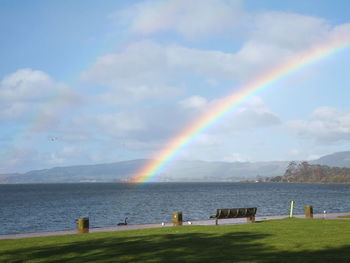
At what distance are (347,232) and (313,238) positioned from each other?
2.46 metres

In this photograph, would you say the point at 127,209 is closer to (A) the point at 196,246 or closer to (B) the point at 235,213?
(B) the point at 235,213

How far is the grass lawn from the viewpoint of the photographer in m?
12.5

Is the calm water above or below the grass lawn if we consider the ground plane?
below

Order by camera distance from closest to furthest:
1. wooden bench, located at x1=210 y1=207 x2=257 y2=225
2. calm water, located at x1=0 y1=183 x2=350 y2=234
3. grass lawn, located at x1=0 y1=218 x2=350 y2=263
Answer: grass lawn, located at x1=0 y1=218 x2=350 y2=263
wooden bench, located at x1=210 y1=207 x2=257 y2=225
calm water, located at x1=0 y1=183 x2=350 y2=234

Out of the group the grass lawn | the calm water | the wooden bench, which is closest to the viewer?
the grass lawn

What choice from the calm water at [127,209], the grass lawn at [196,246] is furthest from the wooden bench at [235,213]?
the calm water at [127,209]

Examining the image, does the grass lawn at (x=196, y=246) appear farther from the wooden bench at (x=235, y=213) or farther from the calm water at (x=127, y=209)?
the calm water at (x=127, y=209)

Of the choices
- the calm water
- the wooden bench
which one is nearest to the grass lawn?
the wooden bench

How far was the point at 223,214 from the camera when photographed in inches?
953

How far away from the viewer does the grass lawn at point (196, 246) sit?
12.5 metres

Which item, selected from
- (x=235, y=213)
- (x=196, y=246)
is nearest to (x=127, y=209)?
(x=235, y=213)

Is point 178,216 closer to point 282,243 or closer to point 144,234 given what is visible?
point 144,234

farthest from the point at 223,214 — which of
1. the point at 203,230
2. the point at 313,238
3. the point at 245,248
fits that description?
the point at 245,248

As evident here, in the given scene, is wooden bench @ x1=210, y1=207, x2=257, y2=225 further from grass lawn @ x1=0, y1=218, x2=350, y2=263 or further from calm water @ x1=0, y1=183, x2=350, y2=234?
calm water @ x1=0, y1=183, x2=350, y2=234
